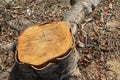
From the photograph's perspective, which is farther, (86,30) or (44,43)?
(86,30)

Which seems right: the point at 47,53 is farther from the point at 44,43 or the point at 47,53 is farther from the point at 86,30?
the point at 86,30

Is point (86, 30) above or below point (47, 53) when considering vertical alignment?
below

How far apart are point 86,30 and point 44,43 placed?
107 centimetres

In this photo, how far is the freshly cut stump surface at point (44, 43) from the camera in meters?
2.97

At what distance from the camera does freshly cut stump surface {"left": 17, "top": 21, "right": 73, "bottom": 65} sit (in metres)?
2.97

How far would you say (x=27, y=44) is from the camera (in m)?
3.11

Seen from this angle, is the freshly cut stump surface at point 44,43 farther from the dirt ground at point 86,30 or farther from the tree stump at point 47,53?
the dirt ground at point 86,30

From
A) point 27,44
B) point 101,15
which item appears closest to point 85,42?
point 101,15

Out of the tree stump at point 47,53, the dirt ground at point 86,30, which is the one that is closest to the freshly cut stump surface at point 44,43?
the tree stump at point 47,53

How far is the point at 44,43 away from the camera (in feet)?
10.2

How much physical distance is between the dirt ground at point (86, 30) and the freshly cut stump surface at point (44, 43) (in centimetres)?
52

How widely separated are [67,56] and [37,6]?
1.61m

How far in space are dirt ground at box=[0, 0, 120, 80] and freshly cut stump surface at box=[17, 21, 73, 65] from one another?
0.52 meters

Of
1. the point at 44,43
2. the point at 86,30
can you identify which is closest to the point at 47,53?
the point at 44,43
